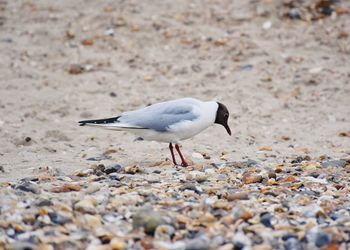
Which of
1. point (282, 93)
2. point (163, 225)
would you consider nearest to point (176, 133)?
point (163, 225)

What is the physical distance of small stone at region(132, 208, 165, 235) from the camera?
4.22 m

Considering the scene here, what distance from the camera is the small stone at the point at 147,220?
422 centimetres

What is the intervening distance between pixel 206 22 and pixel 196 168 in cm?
511

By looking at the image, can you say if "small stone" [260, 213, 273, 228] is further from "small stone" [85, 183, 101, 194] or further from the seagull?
the seagull

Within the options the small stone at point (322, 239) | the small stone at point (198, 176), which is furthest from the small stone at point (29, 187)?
the small stone at point (322, 239)

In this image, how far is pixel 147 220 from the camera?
4.25 meters

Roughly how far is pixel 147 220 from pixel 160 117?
7.40 feet

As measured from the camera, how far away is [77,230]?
425cm

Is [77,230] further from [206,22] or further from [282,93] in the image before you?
[206,22]

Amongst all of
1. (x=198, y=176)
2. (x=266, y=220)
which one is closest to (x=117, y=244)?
(x=266, y=220)

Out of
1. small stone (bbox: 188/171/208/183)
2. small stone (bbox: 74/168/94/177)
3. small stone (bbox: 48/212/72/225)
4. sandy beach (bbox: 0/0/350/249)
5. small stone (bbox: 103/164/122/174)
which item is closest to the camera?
small stone (bbox: 48/212/72/225)

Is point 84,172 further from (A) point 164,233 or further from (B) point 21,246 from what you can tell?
(B) point 21,246

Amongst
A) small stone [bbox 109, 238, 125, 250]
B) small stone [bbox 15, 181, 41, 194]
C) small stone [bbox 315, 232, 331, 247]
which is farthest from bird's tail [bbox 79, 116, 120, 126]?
small stone [bbox 315, 232, 331, 247]

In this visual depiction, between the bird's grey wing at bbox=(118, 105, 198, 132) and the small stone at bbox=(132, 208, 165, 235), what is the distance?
2108 mm
